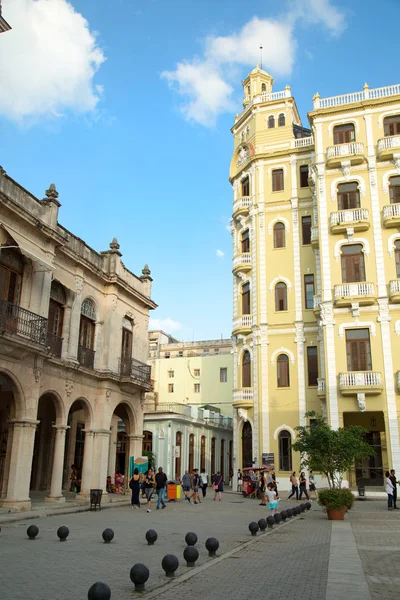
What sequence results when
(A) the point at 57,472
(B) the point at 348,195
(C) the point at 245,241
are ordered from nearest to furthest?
(A) the point at 57,472 < (B) the point at 348,195 < (C) the point at 245,241

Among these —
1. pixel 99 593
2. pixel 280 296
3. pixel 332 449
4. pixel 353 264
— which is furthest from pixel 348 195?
pixel 99 593

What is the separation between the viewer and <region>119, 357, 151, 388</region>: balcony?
2834 cm

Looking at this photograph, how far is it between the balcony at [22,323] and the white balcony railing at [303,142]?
25130mm

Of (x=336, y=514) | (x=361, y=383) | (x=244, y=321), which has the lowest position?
(x=336, y=514)

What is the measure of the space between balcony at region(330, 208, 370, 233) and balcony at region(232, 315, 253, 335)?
27.5 ft

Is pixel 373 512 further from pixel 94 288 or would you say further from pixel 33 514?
pixel 94 288

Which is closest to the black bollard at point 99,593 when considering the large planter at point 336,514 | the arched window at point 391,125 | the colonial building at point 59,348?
the colonial building at point 59,348

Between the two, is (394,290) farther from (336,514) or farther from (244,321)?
(336,514)

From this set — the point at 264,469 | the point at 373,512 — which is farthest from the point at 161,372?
the point at 373,512

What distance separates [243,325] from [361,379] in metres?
9.78

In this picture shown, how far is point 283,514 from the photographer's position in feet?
60.7

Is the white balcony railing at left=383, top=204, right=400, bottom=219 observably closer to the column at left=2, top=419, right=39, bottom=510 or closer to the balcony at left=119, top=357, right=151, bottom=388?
the balcony at left=119, top=357, right=151, bottom=388

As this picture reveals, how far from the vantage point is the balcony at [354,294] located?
3216 centimetres

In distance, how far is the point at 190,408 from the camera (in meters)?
47.2
